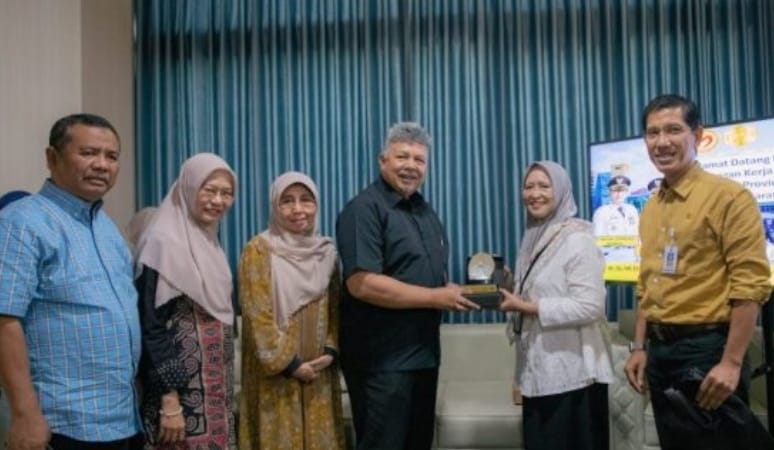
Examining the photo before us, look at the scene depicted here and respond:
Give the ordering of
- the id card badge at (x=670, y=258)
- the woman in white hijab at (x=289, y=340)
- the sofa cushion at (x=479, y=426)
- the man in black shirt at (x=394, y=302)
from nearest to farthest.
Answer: the id card badge at (x=670, y=258) < the man in black shirt at (x=394, y=302) < the woman in white hijab at (x=289, y=340) < the sofa cushion at (x=479, y=426)

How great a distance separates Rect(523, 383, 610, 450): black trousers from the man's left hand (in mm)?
439

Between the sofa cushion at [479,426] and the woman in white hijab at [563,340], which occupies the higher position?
the woman in white hijab at [563,340]

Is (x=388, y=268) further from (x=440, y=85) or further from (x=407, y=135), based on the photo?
(x=440, y=85)

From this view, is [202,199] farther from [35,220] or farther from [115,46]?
[115,46]

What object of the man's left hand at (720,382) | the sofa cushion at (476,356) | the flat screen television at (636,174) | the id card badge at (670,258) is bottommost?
the sofa cushion at (476,356)

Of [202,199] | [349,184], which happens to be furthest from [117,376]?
[349,184]

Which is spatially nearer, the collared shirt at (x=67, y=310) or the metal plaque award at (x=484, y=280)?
the collared shirt at (x=67, y=310)

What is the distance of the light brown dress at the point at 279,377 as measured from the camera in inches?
81.5

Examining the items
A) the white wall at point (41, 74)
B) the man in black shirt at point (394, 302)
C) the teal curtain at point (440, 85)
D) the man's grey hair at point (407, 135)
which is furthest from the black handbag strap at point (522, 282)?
the white wall at point (41, 74)

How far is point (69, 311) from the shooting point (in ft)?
4.81

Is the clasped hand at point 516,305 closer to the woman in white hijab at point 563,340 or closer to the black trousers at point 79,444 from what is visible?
the woman in white hijab at point 563,340

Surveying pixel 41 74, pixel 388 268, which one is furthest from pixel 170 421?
pixel 41 74

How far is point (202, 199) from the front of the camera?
1.97 meters

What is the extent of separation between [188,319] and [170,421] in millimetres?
283
